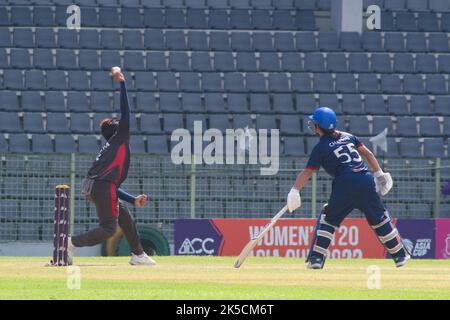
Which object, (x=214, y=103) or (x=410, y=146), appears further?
(x=214, y=103)

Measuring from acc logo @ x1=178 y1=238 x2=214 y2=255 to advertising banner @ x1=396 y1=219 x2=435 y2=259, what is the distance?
3.53 m

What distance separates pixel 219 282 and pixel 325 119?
302cm

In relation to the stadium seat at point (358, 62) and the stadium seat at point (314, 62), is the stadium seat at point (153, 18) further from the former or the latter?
the stadium seat at point (358, 62)

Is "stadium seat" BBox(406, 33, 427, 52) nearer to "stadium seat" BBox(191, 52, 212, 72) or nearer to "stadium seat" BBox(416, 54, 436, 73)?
"stadium seat" BBox(416, 54, 436, 73)

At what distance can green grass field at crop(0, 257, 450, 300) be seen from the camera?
11547 mm

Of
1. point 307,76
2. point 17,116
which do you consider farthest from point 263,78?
point 17,116

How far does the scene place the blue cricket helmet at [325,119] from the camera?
51.5 feet

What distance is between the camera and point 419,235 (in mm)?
25812

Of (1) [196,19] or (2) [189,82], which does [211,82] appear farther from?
(1) [196,19]

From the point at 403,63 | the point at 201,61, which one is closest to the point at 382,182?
the point at 201,61

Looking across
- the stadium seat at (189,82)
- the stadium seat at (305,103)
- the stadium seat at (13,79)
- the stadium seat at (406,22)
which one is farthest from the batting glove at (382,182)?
the stadium seat at (406,22)

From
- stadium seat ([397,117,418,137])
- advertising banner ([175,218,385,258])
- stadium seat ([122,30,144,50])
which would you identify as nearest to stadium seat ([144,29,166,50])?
stadium seat ([122,30,144,50])
